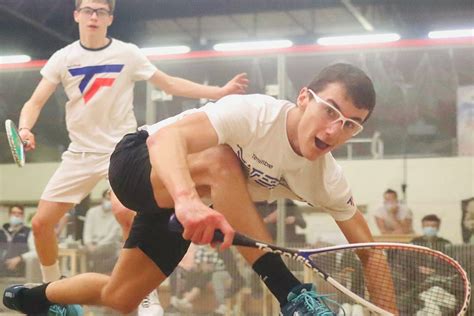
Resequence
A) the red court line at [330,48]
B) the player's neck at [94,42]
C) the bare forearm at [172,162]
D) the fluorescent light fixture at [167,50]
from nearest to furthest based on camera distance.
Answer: the bare forearm at [172,162] → the player's neck at [94,42] → the red court line at [330,48] → the fluorescent light fixture at [167,50]

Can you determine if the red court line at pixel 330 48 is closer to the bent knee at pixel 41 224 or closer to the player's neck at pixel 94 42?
the player's neck at pixel 94 42

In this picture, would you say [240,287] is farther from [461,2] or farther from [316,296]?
[461,2]

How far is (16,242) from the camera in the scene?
4477mm

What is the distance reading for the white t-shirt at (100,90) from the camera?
3.37 meters

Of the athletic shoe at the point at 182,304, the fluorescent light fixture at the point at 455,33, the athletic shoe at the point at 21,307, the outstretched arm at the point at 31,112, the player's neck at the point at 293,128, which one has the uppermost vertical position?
the fluorescent light fixture at the point at 455,33

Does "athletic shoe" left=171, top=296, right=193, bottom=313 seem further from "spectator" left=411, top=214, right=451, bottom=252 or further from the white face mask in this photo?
"spectator" left=411, top=214, right=451, bottom=252

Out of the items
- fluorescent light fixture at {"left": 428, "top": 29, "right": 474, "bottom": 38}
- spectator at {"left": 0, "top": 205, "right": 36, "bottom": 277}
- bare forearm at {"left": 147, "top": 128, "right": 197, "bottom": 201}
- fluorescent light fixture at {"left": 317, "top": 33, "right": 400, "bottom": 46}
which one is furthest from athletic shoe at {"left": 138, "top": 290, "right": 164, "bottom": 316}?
fluorescent light fixture at {"left": 428, "top": 29, "right": 474, "bottom": 38}

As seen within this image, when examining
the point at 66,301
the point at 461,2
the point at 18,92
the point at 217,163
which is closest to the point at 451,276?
the point at 217,163

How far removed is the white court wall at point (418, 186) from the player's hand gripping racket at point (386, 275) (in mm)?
1423

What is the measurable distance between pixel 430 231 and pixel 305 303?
246cm

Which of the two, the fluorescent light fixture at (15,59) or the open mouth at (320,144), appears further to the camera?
the fluorescent light fixture at (15,59)

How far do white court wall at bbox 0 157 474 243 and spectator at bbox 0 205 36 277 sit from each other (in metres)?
1.43

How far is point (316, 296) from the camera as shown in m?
1.90

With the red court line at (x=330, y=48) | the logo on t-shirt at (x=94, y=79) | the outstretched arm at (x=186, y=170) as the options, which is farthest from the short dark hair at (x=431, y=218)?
the outstretched arm at (x=186, y=170)
